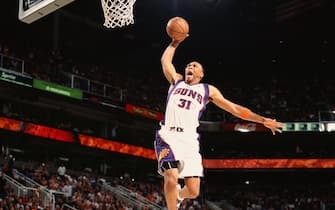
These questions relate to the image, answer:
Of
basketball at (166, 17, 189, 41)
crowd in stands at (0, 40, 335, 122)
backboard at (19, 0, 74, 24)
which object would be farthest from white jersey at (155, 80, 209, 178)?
crowd in stands at (0, 40, 335, 122)

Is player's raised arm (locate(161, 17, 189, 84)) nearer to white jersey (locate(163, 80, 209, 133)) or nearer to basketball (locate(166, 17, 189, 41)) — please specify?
basketball (locate(166, 17, 189, 41))

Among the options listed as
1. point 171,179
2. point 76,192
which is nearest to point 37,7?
point 171,179

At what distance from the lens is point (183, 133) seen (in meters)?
6.10

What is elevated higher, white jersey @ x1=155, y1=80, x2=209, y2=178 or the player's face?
the player's face

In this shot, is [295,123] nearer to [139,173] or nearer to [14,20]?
[139,173]

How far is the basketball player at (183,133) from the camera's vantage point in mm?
5969

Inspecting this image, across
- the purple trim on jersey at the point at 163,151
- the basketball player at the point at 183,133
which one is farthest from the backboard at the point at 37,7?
the purple trim on jersey at the point at 163,151

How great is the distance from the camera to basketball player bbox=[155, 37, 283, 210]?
5969mm

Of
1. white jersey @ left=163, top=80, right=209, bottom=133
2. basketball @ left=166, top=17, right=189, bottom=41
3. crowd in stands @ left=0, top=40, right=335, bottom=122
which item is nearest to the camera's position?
white jersey @ left=163, top=80, right=209, bottom=133

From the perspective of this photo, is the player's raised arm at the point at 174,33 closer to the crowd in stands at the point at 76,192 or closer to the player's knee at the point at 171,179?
the player's knee at the point at 171,179

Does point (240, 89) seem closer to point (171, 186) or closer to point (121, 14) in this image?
point (121, 14)

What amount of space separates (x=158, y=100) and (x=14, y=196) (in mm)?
13535

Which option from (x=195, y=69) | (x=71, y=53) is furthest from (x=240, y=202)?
(x=195, y=69)

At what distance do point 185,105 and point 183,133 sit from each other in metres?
0.32
